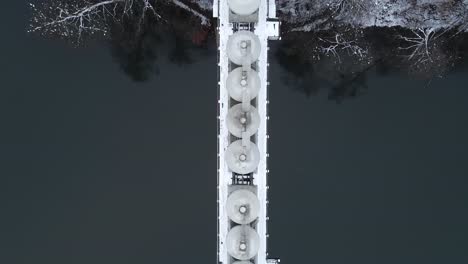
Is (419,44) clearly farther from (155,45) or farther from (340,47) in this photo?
(155,45)

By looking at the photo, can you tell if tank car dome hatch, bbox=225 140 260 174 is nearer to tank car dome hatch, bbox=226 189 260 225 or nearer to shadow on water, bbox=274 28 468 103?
tank car dome hatch, bbox=226 189 260 225

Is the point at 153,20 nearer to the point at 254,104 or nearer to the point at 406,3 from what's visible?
the point at 254,104

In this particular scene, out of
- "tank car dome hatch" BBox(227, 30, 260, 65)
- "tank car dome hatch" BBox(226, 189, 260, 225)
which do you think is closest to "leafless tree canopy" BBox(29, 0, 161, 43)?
"tank car dome hatch" BBox(227, 30, 260, 65)

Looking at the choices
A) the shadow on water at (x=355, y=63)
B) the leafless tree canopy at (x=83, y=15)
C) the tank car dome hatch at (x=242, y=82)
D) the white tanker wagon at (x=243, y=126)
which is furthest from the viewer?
the shadow on water at (x=355, y=63)

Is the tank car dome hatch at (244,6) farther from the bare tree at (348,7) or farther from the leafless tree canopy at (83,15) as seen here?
the bare tree at (348,7)

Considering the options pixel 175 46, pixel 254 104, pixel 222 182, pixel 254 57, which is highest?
pixel 175 46

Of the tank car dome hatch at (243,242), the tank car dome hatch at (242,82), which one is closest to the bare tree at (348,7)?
the tank car dome hatch at (242,82)

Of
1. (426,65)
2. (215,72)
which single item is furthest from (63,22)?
(426,65)
